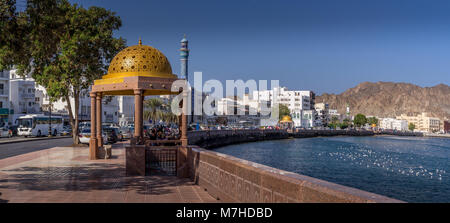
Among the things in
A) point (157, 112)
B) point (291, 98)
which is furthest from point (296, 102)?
point (157, 112)

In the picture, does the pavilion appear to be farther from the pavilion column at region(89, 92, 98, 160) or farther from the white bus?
the white bus

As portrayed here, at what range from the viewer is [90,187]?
10.1 metres

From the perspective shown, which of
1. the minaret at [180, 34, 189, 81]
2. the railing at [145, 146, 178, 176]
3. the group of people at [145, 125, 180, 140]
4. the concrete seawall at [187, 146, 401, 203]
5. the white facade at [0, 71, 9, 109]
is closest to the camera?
the concrete seawall at [187, 146, 401, 203]

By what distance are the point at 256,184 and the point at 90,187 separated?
567 centimetres

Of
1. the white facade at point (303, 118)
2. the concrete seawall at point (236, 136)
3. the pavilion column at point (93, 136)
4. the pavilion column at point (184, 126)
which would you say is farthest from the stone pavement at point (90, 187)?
the white facade at point (303, 118)

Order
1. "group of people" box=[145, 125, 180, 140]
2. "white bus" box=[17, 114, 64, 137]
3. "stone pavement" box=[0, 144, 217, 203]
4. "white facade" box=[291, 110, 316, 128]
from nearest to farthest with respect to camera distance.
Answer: "stone pavement" box=[0, 144, 217, 203], "group of people" box=[145, 125, 180, 140], "white bus" box=[17, 114, 64, 137], "white facade" box=[291, 110, 316, 128]

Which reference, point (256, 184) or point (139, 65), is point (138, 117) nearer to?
point (139, 65)

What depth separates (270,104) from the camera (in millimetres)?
162625

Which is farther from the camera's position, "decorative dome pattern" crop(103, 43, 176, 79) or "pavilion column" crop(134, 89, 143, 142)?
"decorative dome pattern" crop(103, 43, 176, 79)

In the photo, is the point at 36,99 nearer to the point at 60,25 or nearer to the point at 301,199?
the point at 60,25

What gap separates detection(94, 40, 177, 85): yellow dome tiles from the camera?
43.4 ft

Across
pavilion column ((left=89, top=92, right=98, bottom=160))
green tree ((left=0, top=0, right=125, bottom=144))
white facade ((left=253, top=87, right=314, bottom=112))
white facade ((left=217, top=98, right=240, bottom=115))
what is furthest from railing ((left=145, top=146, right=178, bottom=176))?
white facade ((left=217, top=98, right=240, bottom=115))
